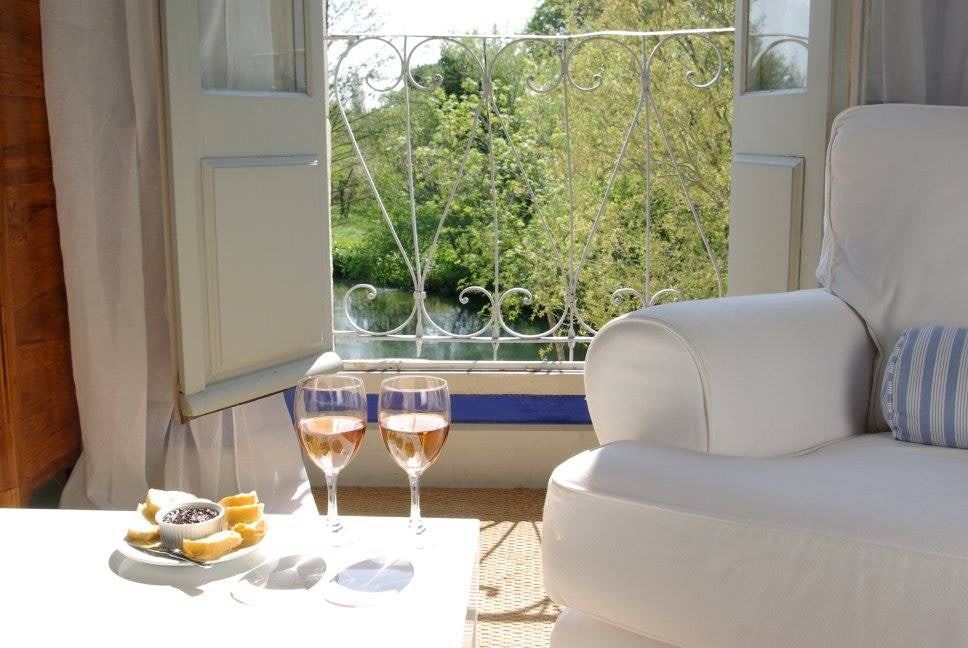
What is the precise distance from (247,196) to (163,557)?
1122 mm

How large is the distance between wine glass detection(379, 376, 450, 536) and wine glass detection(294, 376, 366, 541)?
0.9 inches

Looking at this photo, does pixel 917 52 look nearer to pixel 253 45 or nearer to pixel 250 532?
pixel 253 45

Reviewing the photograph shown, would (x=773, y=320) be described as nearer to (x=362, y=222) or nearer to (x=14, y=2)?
(x=14, y=2)

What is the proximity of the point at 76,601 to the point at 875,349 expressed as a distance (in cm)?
125

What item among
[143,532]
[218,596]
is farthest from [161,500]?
[218,596]

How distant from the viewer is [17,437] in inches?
68.1

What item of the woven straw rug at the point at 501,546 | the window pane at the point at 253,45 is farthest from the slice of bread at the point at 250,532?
the window pane at the point at 253,45

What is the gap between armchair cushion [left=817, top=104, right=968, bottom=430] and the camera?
162cm

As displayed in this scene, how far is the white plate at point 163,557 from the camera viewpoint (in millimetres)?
920

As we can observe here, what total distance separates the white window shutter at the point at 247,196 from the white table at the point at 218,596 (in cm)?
87

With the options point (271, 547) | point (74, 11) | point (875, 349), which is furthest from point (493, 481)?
point (271, 547)

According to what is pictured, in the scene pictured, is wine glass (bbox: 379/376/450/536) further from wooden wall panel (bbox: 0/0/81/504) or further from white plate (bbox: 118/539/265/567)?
wooden wall panel (bbox: 0/0/81/504)

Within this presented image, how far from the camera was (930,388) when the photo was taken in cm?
145

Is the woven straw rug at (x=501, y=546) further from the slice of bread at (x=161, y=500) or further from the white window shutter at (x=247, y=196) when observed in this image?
the slice of bread at (x=161, y=500)
